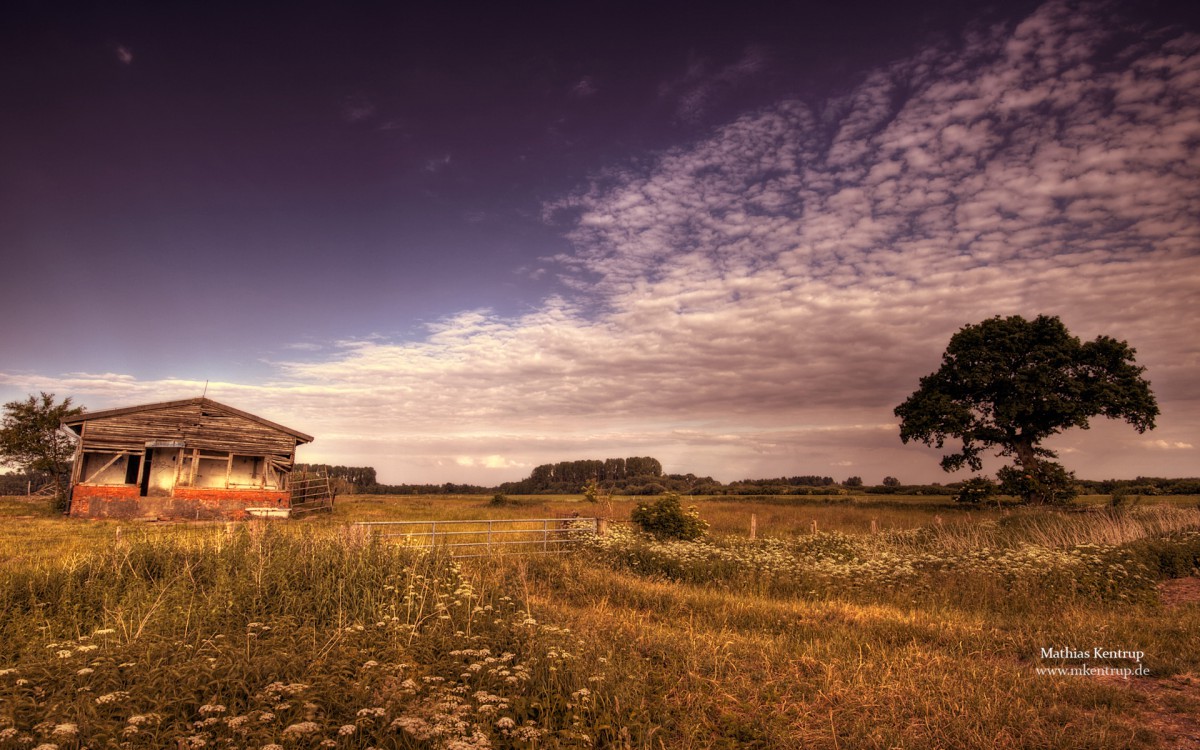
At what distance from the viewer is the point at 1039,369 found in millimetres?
30828

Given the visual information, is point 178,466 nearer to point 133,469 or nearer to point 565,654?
point 133,469

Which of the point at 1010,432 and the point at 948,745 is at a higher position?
the point at 1010,432

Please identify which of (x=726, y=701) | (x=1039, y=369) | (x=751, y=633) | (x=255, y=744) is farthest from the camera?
(x=1039, y=369)

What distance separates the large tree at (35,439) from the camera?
35250 millimetres

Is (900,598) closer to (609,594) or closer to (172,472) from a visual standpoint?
(609,594)

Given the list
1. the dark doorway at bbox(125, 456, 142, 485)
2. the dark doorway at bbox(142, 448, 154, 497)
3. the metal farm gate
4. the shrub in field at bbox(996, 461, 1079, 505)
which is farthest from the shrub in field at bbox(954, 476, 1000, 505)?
the dark doorway at bbox(125, 456, 142, 485)

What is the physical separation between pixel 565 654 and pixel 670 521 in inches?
680

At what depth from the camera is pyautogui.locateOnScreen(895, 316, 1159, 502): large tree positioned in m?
30.1

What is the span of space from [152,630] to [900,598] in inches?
525

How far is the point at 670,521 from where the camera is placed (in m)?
23.1

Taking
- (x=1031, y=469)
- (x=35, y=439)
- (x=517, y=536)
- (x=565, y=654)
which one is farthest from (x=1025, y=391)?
(x=35, y=439)

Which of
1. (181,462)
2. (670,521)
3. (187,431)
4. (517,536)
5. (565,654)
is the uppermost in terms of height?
(187,431)

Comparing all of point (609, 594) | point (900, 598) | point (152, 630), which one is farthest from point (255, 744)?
point (900, 598)

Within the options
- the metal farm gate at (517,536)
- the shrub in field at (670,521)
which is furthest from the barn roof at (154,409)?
the shrub in field at (670,521)
